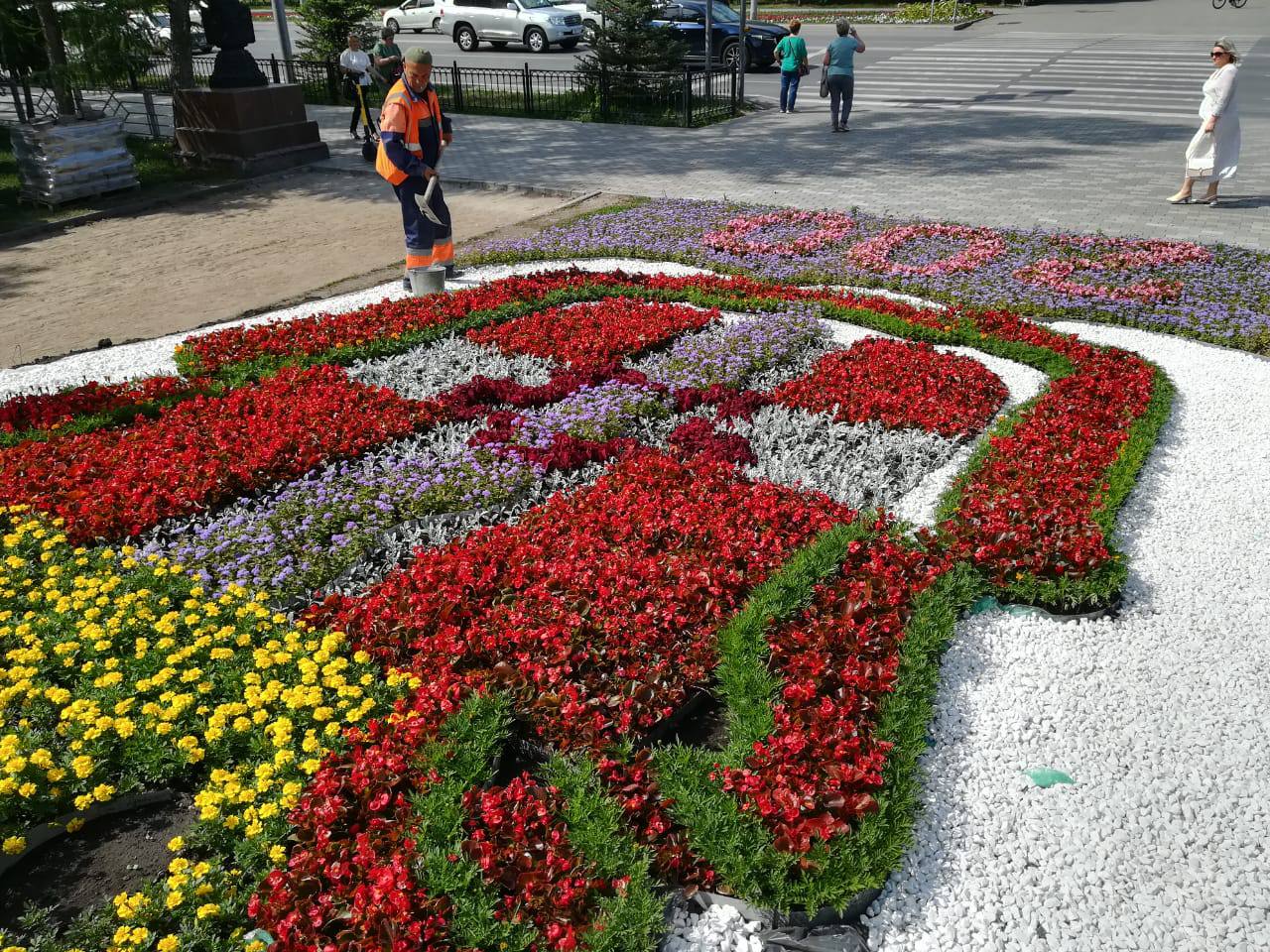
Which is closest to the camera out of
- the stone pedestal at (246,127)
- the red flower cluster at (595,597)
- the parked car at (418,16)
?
the red flower cluster at (595,597)

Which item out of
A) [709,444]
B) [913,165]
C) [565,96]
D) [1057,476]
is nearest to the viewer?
[1057,476]

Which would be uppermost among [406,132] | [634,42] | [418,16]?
[418,16]

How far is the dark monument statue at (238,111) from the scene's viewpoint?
14438mm

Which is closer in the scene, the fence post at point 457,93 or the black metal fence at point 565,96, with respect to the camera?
the black metal fence at point 565,96

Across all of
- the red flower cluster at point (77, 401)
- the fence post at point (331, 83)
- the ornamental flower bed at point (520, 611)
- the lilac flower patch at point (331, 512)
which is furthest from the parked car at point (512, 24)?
the lilac flower patch at point (331, 512)

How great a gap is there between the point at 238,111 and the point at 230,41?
105 cm

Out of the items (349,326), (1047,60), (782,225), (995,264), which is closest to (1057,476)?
(995,264)

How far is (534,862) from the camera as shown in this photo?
129 inches

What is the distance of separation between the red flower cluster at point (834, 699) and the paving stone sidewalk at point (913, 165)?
8117 millimetres

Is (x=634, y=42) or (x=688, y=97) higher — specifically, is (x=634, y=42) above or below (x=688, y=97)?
above

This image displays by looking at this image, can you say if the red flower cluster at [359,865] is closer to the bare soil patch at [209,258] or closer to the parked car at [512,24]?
the bare soil patch at [209,258]

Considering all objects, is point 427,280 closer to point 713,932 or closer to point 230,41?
point 713,932

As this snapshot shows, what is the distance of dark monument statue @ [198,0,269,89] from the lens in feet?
46.8

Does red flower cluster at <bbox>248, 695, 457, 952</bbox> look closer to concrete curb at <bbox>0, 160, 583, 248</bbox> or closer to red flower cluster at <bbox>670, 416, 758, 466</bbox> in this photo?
red flower cluster at <bbox>670, 416, 758, 466</bbox>
